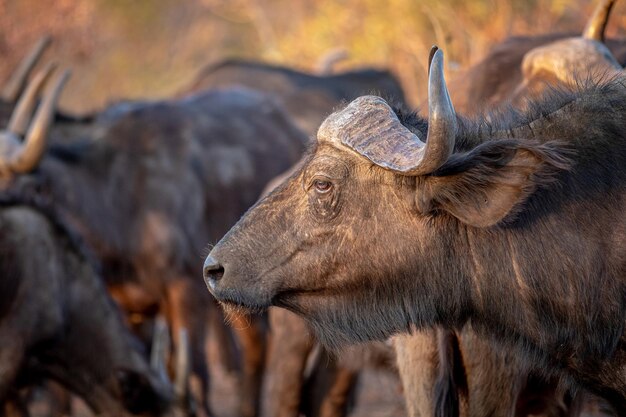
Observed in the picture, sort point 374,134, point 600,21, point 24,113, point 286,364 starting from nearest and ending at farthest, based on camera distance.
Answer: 1. point 374,134
2. point 600,21
3. point 286,364
4. point 24,113

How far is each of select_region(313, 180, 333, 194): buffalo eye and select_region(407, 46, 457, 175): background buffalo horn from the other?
1.72 feet

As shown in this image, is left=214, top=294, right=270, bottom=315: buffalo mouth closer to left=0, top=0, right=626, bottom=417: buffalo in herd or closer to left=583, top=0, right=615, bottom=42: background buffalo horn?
left=0, top=0, right=626, bottom=417: buffalo in herd

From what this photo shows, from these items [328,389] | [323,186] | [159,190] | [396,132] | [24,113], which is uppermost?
[396,132]

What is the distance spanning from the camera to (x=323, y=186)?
4.27 metres

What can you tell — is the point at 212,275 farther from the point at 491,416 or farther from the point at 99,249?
the point at 99,249

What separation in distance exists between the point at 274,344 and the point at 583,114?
3.76m

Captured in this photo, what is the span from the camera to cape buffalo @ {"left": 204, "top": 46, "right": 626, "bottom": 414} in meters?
4.02

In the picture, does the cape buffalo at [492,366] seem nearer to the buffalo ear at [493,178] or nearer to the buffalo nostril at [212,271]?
the buffalo ear at [493,178]

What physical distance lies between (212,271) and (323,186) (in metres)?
0.55

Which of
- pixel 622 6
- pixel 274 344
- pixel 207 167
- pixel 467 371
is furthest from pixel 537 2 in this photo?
pixel 467 371

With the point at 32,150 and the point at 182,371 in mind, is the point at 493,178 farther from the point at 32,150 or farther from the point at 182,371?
the point at 32,150

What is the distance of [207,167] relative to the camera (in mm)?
10453

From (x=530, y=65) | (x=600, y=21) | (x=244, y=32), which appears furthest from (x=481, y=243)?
(x=244, y=32)

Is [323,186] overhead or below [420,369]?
overhead
